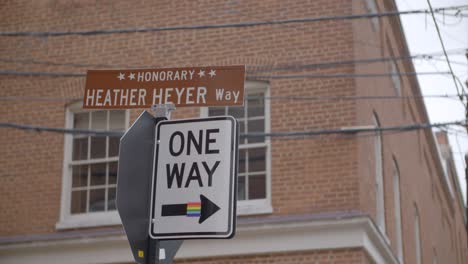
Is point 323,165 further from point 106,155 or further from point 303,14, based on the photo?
point 106,155

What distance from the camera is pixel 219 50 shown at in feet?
50.6

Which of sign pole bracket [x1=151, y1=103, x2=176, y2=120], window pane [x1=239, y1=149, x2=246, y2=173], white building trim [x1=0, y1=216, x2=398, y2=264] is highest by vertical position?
window pane [x1=239, y1=149, x2=246, y2=173]

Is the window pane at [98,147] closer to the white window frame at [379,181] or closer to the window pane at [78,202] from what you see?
the window pane at [78,202]

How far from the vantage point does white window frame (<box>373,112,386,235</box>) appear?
1625 cm

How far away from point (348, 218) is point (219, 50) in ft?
12.3

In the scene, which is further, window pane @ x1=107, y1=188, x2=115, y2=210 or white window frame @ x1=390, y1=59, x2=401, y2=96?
white window frame @ x1=390, y1=59, x2=401, y2=96

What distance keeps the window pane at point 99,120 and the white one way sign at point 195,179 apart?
32.3ft

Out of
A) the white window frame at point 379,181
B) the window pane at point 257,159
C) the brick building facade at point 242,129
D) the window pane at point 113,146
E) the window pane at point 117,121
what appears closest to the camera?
the brick building facade at point 242,129

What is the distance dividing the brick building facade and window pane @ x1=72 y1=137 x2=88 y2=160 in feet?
0.08

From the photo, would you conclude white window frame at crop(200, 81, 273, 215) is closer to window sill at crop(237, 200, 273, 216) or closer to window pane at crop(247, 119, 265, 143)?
window sill at crop(237, 200, 273, 216)

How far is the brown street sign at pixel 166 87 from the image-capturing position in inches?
282

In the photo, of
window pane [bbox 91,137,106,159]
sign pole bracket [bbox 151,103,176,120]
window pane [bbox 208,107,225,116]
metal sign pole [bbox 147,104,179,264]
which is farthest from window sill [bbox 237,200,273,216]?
metal sign pole [bbox 147,104,179,264]

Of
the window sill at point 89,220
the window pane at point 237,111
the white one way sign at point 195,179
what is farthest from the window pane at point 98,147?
the white one way sign at point 195,179

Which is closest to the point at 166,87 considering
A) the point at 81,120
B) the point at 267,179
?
the point at 267,179
